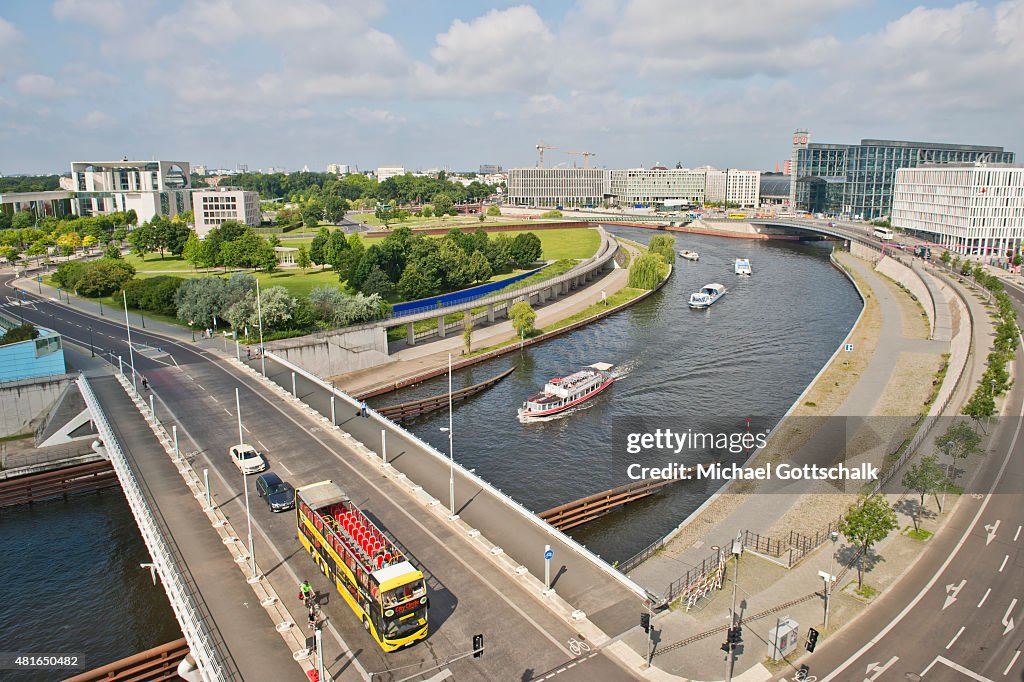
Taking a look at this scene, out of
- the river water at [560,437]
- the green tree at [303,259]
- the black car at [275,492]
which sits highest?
the green tree at [303,259]

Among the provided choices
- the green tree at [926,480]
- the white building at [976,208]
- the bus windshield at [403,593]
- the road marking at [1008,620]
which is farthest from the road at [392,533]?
the white building at [976,208]

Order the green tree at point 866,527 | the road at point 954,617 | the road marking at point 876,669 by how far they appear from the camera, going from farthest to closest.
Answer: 1. the green tree at point 866,527
2. the road at point 954,617
3. the road marking at point 876,669

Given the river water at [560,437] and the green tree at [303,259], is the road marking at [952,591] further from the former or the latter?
the green tree at [303,259]

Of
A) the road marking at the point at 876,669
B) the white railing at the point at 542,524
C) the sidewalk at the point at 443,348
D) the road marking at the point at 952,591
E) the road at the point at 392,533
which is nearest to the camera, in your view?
the road at the point at 392,533

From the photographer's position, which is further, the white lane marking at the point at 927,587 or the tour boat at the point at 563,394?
the tour boat at the point at 563,394

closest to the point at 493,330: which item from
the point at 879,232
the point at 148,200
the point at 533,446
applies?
the point at 533,446

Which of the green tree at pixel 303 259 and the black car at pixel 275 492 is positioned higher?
the green tree at pixel 303 259

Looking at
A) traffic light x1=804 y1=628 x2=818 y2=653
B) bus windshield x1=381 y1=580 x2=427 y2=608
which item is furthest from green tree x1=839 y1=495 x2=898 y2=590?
bus windshield x1=381 y1=580 x2=427 y2=608
